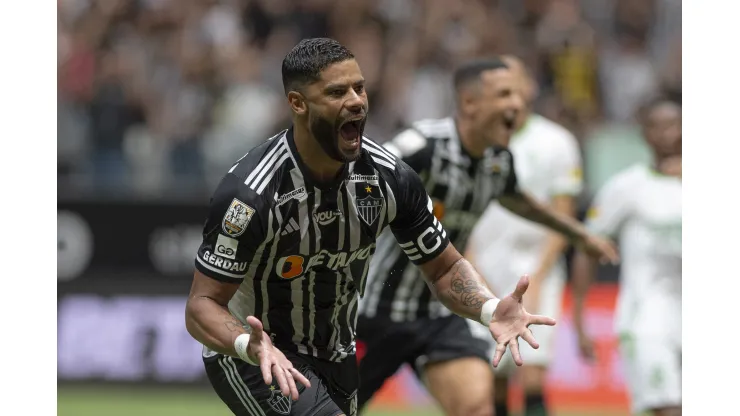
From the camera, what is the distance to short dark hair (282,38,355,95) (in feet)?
16.5

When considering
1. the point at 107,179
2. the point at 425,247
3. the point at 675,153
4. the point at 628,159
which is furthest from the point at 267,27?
the point at 425,247

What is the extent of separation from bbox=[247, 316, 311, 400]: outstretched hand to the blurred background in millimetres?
6940

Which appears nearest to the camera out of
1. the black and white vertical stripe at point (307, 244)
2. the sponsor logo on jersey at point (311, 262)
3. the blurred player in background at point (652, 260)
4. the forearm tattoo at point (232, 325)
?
the forearm tattoo at point (232, 325)

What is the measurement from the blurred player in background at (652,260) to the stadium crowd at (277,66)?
3.98 metres

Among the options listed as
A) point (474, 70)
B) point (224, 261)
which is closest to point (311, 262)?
point (224, 261)

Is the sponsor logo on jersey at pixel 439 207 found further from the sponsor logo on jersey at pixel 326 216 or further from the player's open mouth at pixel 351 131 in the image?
the player's open mouth at pixel 351 131

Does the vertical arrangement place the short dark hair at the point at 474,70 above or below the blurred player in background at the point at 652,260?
above

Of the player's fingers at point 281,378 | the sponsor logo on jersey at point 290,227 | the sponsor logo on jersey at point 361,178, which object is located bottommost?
the player's fingers at point 281,378

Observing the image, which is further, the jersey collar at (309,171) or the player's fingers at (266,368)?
the jersey collar at (309,171)

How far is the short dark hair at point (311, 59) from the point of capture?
504 cm

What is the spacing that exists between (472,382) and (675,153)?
2.75m

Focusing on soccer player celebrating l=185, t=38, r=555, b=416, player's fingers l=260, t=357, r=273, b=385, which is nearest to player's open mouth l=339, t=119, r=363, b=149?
soccer player celebrating l=185, t=38, r=555, b=416

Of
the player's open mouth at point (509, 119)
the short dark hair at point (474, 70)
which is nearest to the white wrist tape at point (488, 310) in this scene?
the player's open mouth at point (509, 119)
